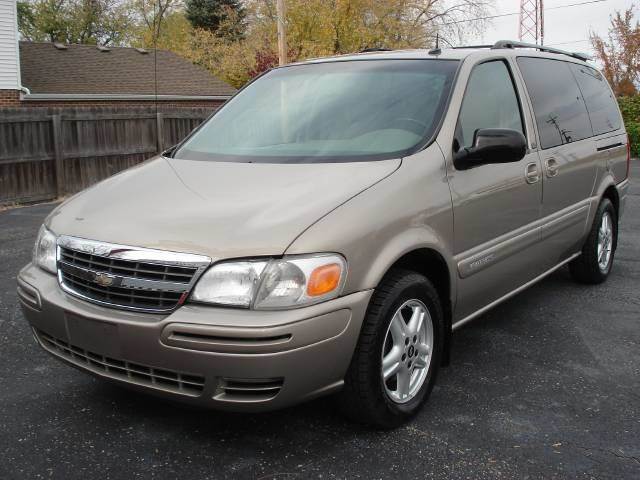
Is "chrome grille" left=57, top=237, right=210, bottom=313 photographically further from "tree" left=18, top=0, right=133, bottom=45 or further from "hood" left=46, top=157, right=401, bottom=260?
"tree" left=18, top=0, right=133, bottom=45

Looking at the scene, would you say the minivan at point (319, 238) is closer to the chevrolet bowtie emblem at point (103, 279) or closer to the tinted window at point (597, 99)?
the chevrolet bowtie emblem at point (103, 279)

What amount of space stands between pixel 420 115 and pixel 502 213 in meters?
0.75

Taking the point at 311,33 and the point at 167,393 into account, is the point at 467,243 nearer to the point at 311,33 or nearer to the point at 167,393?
the point at 167,393

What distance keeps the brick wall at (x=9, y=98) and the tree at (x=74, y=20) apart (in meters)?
26.3

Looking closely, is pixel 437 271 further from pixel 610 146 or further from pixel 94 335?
pixel 610 146

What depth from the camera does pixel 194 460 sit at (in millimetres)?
2932

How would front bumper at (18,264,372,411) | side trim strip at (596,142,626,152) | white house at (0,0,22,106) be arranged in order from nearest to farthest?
front bumper at (18,264,372,411) < side trim strip at (596,142,626,152) < white house at (0,0,22,106)

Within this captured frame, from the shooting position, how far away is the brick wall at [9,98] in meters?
19.3

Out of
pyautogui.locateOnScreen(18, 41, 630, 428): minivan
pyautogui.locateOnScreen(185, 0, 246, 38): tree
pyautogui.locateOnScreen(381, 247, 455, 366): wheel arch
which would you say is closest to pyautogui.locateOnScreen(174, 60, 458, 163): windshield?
pyautogui.locateOnScreen(18, 41, 630, 428): minivan

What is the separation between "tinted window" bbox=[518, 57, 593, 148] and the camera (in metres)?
4.49

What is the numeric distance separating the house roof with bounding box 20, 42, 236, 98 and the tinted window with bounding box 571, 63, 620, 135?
18986 mm

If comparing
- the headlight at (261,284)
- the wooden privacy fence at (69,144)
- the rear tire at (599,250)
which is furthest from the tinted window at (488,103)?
the wooden privacy fence at (69,144)

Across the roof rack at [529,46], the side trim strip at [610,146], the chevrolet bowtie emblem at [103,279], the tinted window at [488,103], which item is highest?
the roof rack at [529,46]

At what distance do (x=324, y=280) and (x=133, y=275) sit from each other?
30.0 inches
